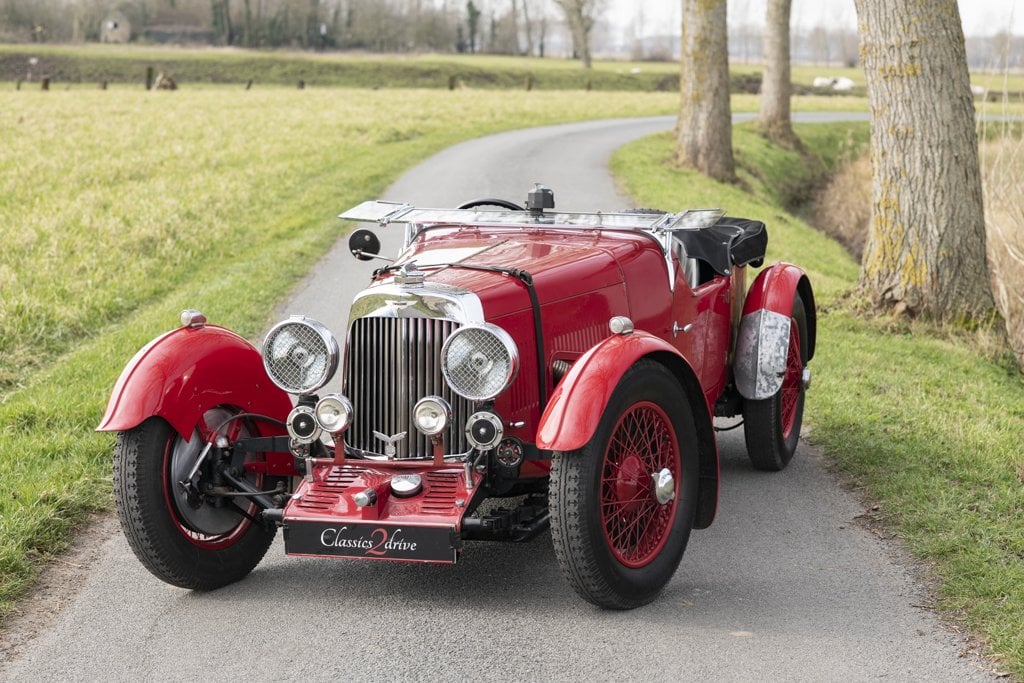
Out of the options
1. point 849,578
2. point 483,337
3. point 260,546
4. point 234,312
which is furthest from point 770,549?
point 234,312

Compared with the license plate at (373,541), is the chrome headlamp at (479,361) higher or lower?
higher

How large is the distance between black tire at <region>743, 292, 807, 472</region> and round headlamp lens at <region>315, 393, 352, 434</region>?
9.17 ft

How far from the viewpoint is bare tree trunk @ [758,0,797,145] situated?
25797 millimetres

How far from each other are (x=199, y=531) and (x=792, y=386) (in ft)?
12.7

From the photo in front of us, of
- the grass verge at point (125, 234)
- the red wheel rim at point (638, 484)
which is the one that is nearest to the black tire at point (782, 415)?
the red wheel rim at point (638, 484)

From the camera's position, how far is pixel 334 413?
4.91 m

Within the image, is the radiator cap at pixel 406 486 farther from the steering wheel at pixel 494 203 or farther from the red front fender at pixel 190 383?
the steering wheel at pixel 494 203

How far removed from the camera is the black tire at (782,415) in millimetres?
6762

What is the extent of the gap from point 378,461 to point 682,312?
195 centimetres

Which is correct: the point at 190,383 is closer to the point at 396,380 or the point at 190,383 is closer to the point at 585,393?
the point at 396,380

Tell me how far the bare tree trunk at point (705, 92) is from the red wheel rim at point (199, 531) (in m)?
16.8

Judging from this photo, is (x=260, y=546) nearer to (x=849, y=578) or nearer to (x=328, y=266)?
(x=849, y=578)

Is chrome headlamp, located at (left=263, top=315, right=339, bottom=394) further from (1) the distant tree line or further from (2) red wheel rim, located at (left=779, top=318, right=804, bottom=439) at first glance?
(1) the distant tree line

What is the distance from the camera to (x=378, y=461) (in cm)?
491
